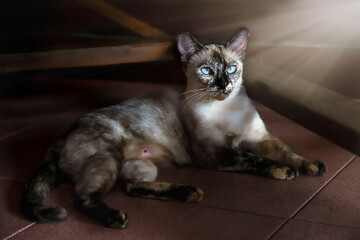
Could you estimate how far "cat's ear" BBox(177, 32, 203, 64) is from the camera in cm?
190

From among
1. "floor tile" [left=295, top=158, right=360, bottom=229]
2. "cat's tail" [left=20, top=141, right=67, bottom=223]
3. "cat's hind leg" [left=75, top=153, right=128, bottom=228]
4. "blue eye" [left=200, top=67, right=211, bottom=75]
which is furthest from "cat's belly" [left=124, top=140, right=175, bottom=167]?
"floor tile" [left=295, top=158, right=360, bottom=229]

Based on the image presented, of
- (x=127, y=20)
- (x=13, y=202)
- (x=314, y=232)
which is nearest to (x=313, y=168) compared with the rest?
(x=314, y=232)

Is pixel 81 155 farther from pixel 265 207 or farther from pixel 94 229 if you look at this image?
pixel 265 207

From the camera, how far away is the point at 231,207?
61.1 inches

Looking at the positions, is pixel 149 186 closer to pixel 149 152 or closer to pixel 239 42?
pixel 149 152

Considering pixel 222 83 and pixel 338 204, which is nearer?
pixel 338 204

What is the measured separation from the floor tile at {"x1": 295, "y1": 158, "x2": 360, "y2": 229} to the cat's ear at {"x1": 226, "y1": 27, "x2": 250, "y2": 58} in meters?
0.73

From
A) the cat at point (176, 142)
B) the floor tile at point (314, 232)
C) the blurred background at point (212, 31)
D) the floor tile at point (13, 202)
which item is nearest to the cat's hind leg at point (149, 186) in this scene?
the cat at point (176, 142)

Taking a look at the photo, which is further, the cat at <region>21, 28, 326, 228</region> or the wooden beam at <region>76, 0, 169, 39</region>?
the wooden beam at <region>76, 0, 169, 39</region>

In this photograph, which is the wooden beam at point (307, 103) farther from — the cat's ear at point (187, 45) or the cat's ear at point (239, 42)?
the cat's ear at point (187, 45)

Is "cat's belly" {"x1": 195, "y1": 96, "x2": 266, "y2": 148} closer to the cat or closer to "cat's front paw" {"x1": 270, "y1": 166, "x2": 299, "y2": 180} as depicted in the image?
the cat

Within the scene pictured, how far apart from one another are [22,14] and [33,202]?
304 cm

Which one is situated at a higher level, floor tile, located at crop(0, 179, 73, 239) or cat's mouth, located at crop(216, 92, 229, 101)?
cat's mouth, located at crop(216, 92, 229, 101)

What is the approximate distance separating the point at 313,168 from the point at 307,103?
1.61 ft
